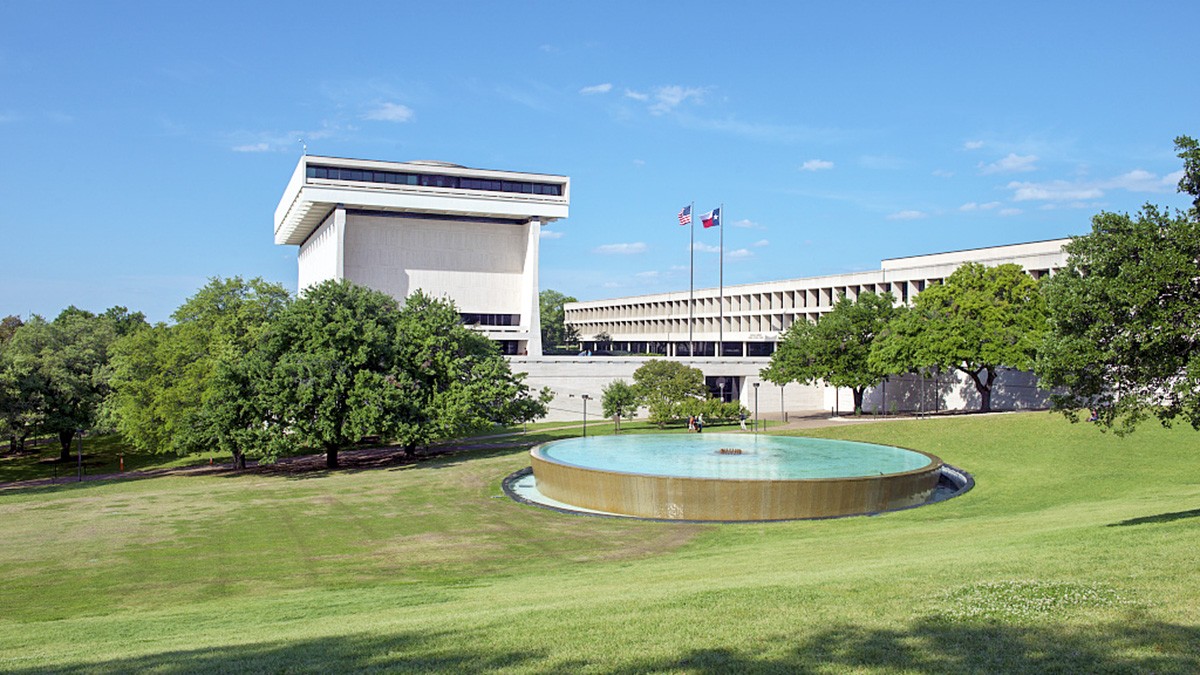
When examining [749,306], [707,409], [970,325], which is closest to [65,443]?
[707,409]

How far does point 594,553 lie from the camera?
2311cm

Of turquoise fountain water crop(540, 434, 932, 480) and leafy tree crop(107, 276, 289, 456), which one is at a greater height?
leafy tree crop(107, 276, 289, 456)

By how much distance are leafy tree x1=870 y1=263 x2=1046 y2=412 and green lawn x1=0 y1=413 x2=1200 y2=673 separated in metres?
16.4

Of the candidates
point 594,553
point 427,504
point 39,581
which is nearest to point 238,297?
point 427,504

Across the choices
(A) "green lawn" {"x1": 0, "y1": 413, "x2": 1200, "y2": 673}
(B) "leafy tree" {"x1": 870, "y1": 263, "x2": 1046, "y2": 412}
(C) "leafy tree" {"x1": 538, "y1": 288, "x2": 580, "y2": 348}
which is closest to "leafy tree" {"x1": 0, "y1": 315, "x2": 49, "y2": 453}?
(A) "green lawn" {"x1": 0, "y1": 413, "x2": 1200, "y2": 673}

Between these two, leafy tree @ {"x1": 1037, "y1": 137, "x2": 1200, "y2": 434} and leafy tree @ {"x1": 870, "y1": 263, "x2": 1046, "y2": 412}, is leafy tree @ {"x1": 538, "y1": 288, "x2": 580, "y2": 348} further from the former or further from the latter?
leafy tree @ {"x1": 1037, "y1": 137, "x2": 1200, "y2": 434}

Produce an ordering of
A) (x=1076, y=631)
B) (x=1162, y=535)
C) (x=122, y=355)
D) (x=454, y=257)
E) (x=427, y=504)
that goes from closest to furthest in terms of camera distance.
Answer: (x=1076, y=631) < (x=1162, y=535) < (x=427, y=504) < (x=122, y=355) < (x=454, y=257)

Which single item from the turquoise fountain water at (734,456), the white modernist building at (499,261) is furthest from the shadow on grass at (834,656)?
the white modernist building at (499,261)

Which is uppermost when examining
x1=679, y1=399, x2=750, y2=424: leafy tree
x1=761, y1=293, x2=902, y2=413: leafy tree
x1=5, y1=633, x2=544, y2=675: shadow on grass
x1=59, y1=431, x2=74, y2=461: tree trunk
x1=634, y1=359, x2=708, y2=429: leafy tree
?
x1=761, y1=293, x2=902, y2=413: leafy tree

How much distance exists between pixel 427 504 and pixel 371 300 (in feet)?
61.5

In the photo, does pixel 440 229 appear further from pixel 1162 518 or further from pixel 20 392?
pixel 1162 518

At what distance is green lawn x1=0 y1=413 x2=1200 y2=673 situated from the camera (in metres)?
9.23

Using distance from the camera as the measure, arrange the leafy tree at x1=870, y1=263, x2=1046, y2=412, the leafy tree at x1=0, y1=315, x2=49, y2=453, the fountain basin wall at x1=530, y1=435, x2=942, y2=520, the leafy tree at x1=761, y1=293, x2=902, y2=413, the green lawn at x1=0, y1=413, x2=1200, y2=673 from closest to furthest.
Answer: the green lawn at x1=0, y1=413, x2=1200, y2=673
the fountain basin wall at x1=530, y1=435, x2=942, y2=520
the leafy tree at x1=0, y1=315, x2=49, y2=453
the leafy tree at x1=870, y1=263, x2=1046, y2=412
the leafy tree at x1=761, y1=293, x2=902, y2=413

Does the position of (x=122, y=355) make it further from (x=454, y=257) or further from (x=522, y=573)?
(x=522, y=573)
